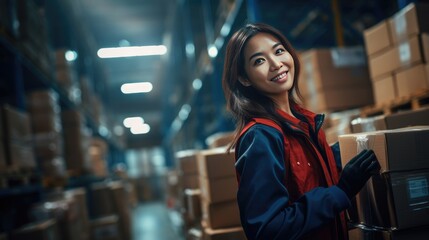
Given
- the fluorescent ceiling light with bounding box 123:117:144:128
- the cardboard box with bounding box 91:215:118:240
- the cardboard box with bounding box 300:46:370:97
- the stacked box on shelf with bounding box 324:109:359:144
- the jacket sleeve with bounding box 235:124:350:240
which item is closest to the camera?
the jacket sleeve with bounding box 235:124:350:240

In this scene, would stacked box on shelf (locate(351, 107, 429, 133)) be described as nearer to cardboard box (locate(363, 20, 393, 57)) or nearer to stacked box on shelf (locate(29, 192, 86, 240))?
cardboard box (locate(363, 20, 393, 57))

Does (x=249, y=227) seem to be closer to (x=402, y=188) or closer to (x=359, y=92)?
(x=402, y=188)

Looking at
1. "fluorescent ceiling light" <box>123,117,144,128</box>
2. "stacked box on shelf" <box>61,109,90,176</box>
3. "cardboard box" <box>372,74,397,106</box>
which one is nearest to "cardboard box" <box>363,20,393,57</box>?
"cardboard box" <box>372,74,397,106</box>

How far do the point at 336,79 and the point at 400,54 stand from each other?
88cm

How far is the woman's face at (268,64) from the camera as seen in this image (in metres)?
1.27

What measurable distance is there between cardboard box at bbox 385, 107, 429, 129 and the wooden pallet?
704mm

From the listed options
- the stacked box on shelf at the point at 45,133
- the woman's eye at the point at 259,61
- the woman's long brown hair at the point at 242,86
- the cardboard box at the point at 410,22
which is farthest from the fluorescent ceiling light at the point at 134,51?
the woman's eye at the point at 259,61

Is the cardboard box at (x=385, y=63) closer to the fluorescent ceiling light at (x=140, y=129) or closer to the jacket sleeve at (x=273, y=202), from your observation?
the jacket sleeve at (x=273, y=202)

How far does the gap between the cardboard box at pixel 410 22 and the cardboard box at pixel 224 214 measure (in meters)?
1.89

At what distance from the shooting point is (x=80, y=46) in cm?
906

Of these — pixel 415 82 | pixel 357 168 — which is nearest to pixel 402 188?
pixel 357 168

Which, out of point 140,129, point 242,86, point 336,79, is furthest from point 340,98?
point 140,129

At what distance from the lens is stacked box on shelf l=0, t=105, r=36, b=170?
3.34m

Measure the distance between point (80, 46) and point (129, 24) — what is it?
163 cm
